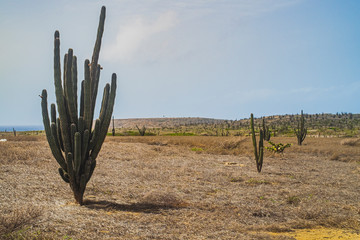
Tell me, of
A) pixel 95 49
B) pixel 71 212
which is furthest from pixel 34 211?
pixel 95 49

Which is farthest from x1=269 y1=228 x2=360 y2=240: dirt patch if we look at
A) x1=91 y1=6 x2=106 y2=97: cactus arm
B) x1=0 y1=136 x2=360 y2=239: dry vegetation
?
x1=91 y1=6 x2=106 y2=97: cactus arm

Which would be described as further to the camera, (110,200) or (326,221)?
(110,200)

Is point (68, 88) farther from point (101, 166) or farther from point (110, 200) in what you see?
point (101, 166)

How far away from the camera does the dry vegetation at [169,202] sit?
233 inches

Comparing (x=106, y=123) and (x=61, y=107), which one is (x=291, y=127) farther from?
(x=61, y=107)

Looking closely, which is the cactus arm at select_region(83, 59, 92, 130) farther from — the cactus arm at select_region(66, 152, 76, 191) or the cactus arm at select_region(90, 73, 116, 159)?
the cactus arm at select_region(66, 152, 76, 191)

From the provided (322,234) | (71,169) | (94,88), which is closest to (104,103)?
(94,88)

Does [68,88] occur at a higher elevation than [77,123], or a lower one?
higher

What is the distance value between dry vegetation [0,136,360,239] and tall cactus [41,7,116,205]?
82cm

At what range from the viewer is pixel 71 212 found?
6844 mm

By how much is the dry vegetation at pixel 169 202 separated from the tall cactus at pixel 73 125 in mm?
825

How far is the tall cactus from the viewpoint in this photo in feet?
26.7

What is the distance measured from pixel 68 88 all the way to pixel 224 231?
220 inches

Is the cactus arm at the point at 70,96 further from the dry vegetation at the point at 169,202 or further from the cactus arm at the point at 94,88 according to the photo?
the dry vegetation at the point at 169,202
